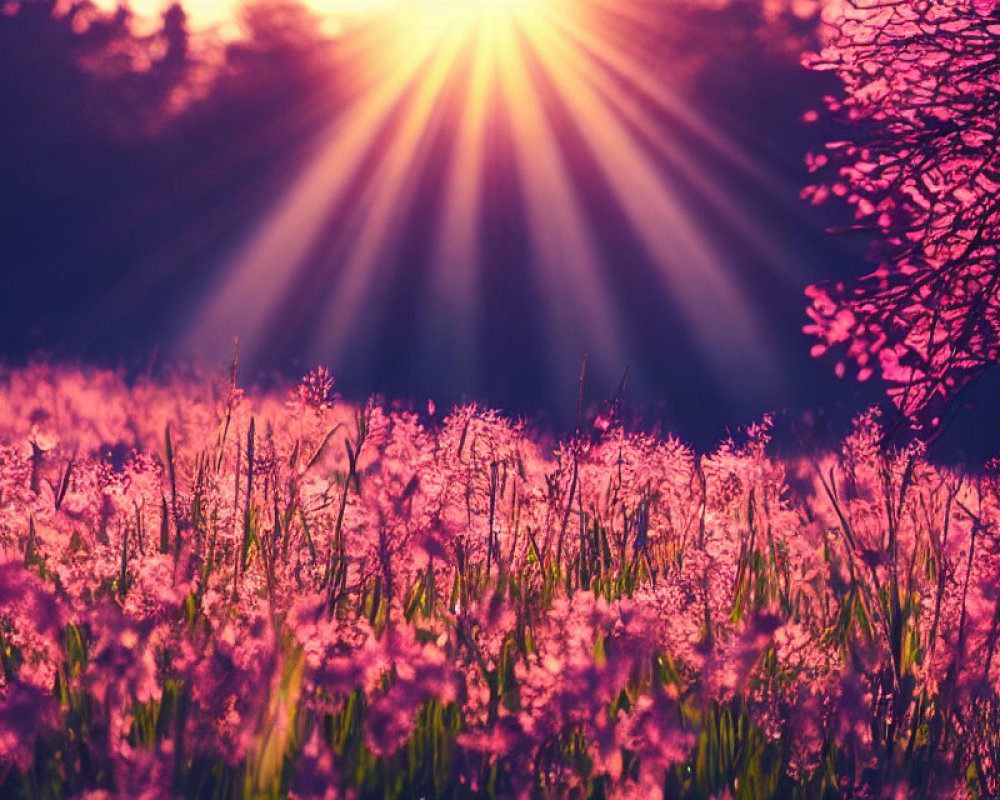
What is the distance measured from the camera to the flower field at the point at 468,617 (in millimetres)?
3170

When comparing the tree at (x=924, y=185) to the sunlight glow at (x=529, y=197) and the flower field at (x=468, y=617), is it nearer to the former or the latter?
the flower field at (x=468, y=617)

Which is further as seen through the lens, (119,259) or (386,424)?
(119,259)

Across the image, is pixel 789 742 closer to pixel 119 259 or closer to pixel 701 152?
pixel 701 152

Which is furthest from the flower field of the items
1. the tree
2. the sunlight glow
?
the sunlight glow

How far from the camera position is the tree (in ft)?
18.2

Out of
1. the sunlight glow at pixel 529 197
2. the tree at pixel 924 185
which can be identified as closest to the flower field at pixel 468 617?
the tree at pixel 924 185

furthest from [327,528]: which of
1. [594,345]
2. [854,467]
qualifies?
[594,345]

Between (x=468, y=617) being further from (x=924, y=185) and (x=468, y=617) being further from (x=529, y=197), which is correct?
(x=529, y=197)

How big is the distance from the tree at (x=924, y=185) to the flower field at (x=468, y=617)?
1.21 metres

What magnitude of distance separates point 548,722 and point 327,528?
1396mm

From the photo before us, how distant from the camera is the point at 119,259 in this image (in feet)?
64.5

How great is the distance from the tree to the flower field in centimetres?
121

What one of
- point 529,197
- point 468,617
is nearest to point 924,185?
point 468,617

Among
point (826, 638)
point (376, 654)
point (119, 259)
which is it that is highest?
point (119, 259)
